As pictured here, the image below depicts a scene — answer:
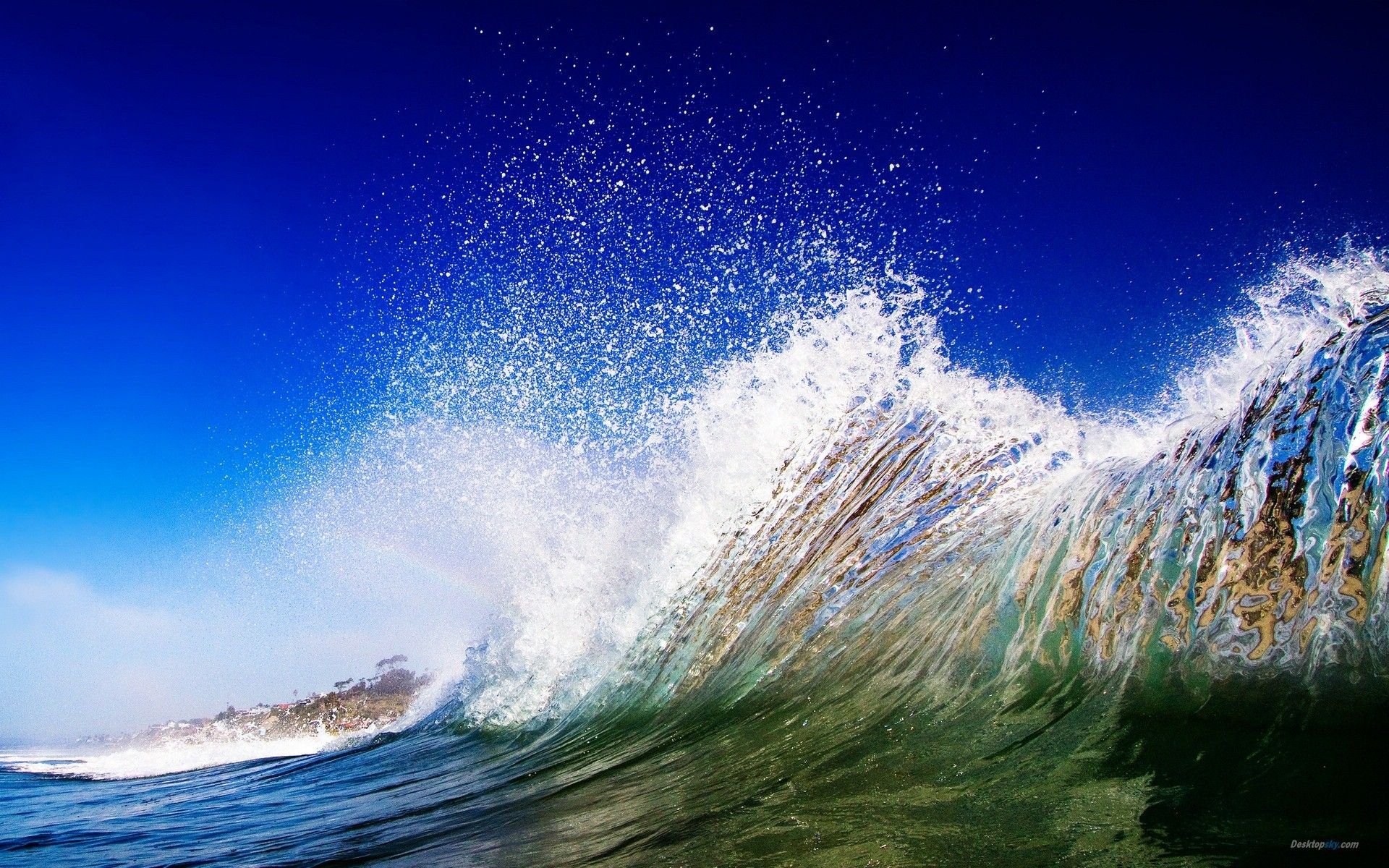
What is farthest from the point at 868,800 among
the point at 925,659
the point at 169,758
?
the point at 169,758

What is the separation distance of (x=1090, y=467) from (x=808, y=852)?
18.1 feet

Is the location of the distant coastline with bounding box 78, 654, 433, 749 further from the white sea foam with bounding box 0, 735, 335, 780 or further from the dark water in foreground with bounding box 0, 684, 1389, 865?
the dark water in foreground with bounding box 0, 684, 1389, 865

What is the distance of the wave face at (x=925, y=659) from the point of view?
9.41ft

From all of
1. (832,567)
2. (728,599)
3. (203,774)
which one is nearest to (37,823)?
(203,774)

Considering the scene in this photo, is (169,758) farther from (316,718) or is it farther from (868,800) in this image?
(868,800)

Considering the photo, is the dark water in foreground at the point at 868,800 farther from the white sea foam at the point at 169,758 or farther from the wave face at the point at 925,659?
the white sea foam at the point at 169,758

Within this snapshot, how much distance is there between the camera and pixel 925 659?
5160 millimetres

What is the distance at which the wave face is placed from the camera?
2867 millimetres

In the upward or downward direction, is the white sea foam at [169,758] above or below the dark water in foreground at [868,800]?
below

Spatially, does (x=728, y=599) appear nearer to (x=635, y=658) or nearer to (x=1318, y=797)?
(x=635, y=658)

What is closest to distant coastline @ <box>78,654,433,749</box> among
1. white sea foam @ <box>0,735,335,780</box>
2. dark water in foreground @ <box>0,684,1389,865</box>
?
white sea foam @ <box>0,735,335,780</box>

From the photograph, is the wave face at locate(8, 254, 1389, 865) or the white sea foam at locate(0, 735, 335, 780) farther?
the white sea foam at locate(0, 735, 335, 780)

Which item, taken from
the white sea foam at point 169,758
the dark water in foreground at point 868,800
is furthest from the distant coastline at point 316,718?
the dark water in foreground at point 868,800

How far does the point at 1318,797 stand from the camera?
2420 millimetres
